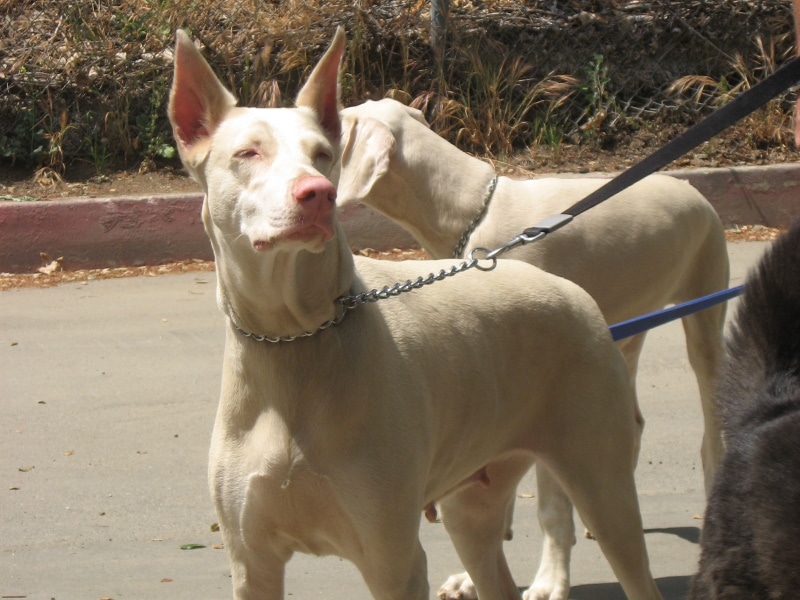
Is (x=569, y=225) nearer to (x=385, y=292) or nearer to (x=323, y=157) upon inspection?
(x=385, y=292)

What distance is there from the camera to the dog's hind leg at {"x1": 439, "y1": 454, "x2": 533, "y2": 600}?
3781 mm

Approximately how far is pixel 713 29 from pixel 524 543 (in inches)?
323

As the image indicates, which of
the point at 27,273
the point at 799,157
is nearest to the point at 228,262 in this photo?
the point at 27,273

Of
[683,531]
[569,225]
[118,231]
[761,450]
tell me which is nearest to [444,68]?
[118,231]

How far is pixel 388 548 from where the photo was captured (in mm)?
2900

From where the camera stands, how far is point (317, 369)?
2.96 metres

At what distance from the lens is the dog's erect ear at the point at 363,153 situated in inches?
185

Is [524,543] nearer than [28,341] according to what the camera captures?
Yes

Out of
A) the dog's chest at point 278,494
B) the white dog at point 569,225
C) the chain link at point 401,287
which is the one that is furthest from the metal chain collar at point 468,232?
the dog's chest at point 278,494

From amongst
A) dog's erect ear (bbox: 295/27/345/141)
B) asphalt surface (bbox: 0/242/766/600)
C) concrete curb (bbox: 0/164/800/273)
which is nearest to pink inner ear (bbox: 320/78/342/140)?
dog's erect ear (bbox: 295/27/345/141)

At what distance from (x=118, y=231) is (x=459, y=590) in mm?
5523

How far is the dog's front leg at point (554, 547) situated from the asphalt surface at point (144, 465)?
0.26m

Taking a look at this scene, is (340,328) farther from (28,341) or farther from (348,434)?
(28,341)

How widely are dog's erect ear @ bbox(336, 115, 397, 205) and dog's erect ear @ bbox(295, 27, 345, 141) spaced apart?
150 cm
